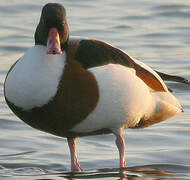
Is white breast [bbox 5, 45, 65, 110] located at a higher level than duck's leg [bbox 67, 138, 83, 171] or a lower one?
higher

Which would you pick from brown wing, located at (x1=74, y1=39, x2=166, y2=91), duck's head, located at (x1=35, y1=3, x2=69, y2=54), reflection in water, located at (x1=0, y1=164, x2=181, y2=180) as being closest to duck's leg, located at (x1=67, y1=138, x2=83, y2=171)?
reflection in water, located at (x1=0, y1=164, x2=181, y2=180)

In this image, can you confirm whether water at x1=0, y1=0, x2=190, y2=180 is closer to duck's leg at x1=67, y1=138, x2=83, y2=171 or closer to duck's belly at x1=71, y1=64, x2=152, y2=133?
duck's leg at x1=67, y1=138, x2=83, y2=171

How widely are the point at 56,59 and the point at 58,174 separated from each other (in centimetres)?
127

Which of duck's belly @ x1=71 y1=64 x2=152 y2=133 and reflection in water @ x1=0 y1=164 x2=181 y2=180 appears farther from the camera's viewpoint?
reflection in water @ x1=0 y1=164 x2=181 y2=180

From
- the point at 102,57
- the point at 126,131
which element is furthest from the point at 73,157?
the point at 126,131

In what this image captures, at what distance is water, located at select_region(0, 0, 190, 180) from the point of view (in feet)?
28.1

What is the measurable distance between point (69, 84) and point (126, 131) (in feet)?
8.88

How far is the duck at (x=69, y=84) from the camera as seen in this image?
24.4ft

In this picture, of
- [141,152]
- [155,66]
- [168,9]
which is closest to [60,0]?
[168,9]

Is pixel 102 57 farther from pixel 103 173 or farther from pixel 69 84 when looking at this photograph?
pixel 103 173

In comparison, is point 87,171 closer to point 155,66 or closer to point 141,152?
point 141,152

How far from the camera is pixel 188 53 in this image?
13812mm

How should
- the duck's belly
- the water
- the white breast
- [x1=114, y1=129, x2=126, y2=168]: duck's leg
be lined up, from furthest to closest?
the water → [x1=114, y1=129, x2=126, y2=168]: duck's leg → the duck's belly → the white breast

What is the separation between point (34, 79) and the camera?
291 inches
